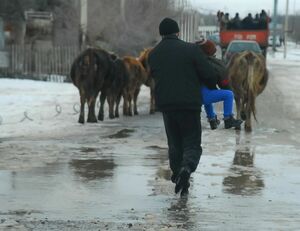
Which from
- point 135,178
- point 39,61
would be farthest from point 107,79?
point 39,61

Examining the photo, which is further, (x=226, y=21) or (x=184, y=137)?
(x=226, y=21)

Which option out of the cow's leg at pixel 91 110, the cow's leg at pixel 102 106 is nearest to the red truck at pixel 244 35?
the cow's leg at pixel 102 106

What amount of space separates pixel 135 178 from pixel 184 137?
139 cm

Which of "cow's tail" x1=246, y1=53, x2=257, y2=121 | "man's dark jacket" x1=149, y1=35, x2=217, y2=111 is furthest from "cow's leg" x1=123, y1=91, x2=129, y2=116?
"man's dark jacket" x1=149, y1=35, x2=217, y2=111

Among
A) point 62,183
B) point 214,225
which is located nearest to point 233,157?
point 62,183

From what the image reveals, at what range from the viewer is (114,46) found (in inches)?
1407

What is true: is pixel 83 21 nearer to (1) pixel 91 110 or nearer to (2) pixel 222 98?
(1) pixel 91 110

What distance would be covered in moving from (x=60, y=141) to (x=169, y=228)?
638 cm

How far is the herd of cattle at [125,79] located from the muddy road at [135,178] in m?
0.61

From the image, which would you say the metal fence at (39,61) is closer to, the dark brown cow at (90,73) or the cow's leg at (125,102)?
the cow's leg at (125,102)

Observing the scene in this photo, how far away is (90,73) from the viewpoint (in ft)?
51.2

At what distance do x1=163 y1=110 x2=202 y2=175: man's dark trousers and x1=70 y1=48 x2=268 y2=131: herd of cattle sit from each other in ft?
20.8

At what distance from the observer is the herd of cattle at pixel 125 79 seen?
14.7m

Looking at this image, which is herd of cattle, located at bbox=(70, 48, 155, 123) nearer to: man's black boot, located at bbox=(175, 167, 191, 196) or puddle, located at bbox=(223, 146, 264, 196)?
puddle, located at bbox=(223, 146, 264, 196)
